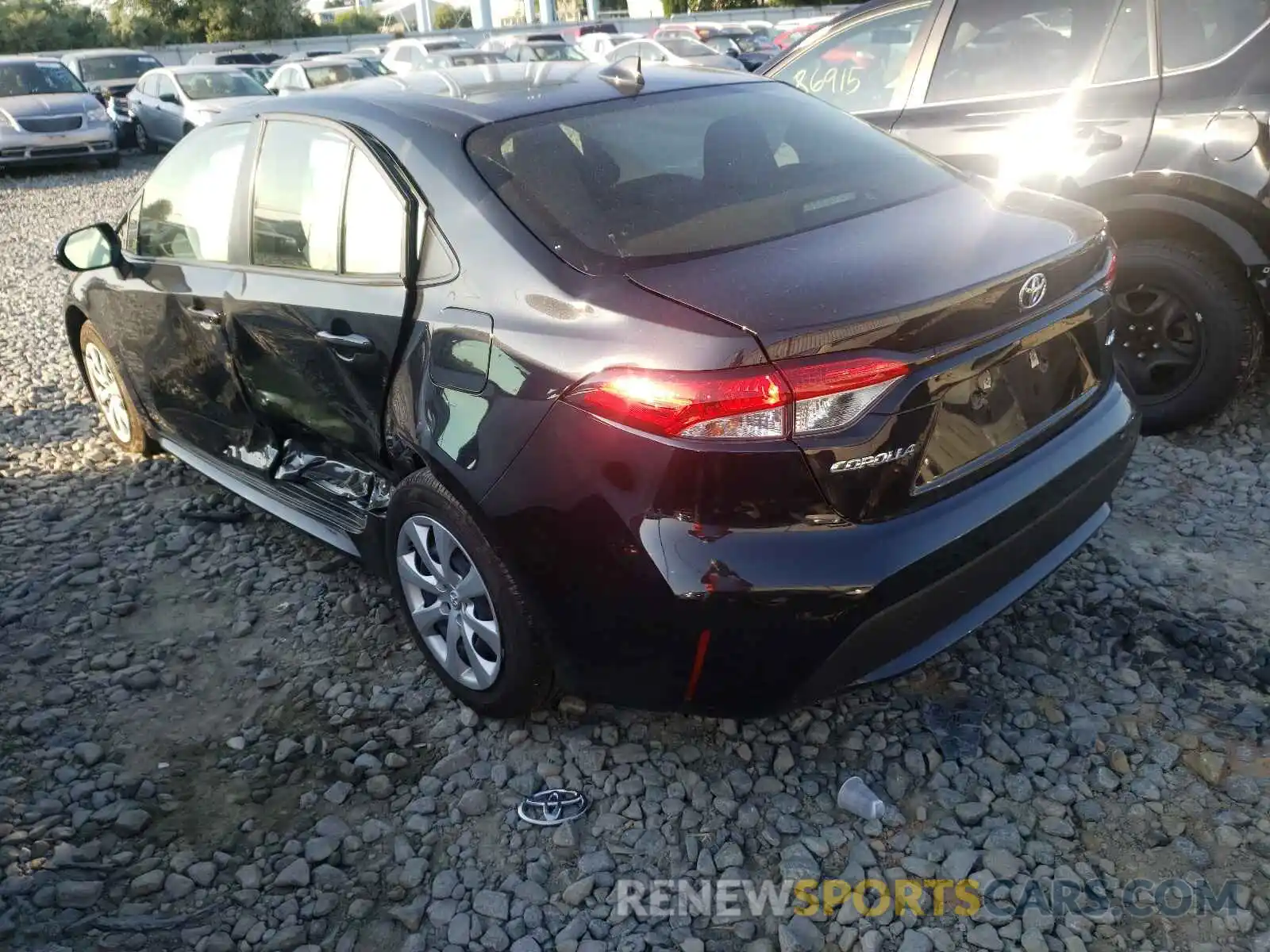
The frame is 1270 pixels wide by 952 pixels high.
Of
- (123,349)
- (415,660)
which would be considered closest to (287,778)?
(415,660)

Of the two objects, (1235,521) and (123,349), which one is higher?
(123,349)

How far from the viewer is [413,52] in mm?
23984

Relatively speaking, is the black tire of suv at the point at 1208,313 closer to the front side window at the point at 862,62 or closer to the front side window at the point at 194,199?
the front side window at the point at 862,62

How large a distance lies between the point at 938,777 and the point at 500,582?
120cm

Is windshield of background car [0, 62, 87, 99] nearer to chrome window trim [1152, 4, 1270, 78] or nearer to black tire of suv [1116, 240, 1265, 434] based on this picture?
chrome window trim [1152, 4, 1270, 78]

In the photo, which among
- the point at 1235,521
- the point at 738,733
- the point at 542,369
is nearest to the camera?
the point at 542,369

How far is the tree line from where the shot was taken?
108 ft

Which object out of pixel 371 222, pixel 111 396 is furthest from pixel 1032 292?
pixel 111 396

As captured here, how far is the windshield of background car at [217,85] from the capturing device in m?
16.1

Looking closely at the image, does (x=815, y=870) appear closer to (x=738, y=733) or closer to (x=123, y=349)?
(x=738, y=733)

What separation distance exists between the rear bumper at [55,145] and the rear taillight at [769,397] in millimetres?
16140

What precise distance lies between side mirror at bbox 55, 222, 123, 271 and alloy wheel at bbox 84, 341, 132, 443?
0.61m

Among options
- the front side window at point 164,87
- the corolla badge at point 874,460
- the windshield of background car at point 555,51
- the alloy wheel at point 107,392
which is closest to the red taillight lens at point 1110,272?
the corolla badge at point 874,460

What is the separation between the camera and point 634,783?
2715 mm
